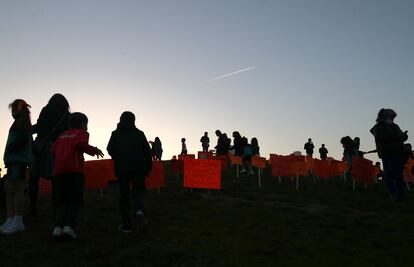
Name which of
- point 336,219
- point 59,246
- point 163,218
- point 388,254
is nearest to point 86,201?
point 163,218

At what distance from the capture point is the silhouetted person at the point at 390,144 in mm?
12961

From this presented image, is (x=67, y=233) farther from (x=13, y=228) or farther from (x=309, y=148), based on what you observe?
(x=309, y=148)

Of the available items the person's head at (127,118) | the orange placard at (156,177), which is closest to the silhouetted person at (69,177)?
the person's head at (127,118)

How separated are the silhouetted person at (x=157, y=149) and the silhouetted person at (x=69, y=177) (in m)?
23.8

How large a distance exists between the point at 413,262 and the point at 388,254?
51 cm

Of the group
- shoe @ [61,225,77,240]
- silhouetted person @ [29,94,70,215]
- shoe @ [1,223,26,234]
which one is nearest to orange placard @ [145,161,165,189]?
silhouetted person @ [29,94,70,215]

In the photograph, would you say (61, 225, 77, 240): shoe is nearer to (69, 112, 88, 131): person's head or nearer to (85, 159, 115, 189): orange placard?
(69, 112, 88, 131): person's head

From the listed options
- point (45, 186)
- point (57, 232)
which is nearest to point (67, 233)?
point (57, 232)

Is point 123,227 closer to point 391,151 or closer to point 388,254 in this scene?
point 388,254

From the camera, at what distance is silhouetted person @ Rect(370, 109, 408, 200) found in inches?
510

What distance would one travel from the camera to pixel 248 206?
471 inches

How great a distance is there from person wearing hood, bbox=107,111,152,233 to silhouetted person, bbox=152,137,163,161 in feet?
74.6

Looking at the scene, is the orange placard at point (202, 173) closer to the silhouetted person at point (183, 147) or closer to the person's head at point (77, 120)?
the person's head at point (77, 120)

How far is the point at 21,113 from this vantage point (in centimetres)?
842
